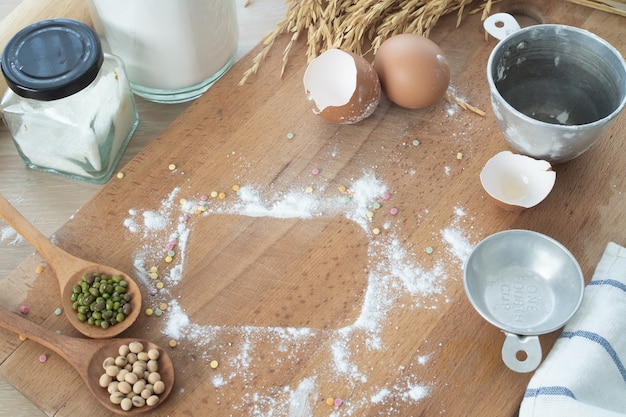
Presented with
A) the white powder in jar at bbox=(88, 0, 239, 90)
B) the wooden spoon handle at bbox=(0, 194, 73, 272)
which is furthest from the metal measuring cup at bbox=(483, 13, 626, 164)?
the wooden spoon handle at bbox=(0, 194, 73, 272)

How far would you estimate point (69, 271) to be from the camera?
1192 millimetres

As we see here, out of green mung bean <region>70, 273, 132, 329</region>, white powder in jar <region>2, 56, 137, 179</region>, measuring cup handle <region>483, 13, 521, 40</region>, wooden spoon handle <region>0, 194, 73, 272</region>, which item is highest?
measuring cup handle <region>483, 13, 521, 40</region>

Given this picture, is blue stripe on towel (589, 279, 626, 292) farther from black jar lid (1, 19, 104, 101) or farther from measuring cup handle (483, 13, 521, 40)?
black jar lid (1, 19, 104, 101)

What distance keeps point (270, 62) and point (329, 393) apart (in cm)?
65

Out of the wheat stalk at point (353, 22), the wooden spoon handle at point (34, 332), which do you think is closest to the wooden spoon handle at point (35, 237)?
the wooden spoon handle at point (34, 332)

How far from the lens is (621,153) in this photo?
1.32 m

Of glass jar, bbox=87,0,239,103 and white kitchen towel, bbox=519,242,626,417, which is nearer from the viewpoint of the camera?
white kitchen towel, bbox=519,242,626,417

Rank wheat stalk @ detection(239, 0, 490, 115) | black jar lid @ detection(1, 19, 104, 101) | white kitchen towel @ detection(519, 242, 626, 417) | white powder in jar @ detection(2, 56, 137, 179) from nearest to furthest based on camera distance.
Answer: white kitchen towel @ detection(519, 242, 626, 417) < black jar lid @ detection(1, 19, 104, 101) < white powder in jar @ detection(2, 56, 137, 179) < wheat stalk @ detection(239, 0, 490, 115)

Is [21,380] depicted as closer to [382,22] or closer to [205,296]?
[205,296]

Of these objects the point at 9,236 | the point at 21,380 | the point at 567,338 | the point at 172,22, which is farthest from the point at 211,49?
the point at 567,338

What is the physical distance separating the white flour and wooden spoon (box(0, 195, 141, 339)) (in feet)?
0.15

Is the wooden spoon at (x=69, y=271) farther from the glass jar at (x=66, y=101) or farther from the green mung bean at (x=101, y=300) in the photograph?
the glass jar at (x=66, y=101)

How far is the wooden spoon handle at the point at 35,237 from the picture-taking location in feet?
3.94

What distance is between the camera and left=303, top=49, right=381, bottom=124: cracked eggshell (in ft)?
4.23
